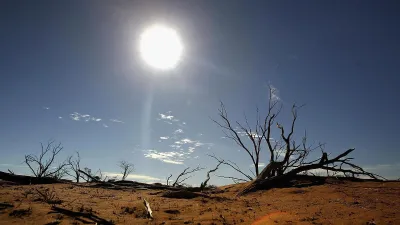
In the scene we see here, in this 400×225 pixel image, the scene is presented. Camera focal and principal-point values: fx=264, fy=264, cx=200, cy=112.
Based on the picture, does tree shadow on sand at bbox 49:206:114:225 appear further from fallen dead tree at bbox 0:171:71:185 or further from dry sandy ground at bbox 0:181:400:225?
fallen dead tree at bbox 0:171:71:185

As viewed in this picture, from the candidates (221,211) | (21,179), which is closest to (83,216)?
(221,211)

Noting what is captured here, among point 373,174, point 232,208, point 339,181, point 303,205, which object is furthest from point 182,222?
point 373,174

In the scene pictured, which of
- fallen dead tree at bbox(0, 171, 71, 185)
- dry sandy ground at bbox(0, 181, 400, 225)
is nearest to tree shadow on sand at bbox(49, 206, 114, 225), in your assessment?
dry sandy ground at bbox(0, 181, 400, 225)

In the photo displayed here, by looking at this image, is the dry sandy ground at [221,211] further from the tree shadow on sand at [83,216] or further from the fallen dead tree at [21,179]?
the fallen dead tree at [21,179]

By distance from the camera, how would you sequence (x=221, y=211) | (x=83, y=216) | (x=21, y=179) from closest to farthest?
1. (x=83, y=216)
2. (x=221, y=211)
3. (x=21, y=179)

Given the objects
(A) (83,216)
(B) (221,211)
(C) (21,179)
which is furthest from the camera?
(C) (21,179)

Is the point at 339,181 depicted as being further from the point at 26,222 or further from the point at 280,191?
the point at 26,222

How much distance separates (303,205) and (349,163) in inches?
273

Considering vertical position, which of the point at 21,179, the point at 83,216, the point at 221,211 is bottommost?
the point at 83,216

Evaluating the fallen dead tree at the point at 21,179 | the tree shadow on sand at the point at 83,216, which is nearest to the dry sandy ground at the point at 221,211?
the tree shadow on sand at the point at 83,216

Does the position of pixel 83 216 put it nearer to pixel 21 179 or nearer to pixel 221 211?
pixel 221 211

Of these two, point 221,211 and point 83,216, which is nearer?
point 83,216

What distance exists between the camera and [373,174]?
429 inches

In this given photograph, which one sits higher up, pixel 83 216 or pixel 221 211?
pixel 221 211
